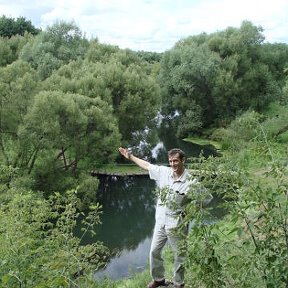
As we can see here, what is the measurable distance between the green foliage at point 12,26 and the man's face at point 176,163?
56.2m

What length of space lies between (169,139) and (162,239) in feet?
102

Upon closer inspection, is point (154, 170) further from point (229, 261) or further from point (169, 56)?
point (169, 56)

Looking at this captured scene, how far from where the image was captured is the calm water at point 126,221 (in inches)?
623

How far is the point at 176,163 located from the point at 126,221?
16493mm

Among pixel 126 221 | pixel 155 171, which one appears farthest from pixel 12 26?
pixel 155 171

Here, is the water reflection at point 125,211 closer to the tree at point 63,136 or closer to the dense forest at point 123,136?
the dense forest at point 123,136

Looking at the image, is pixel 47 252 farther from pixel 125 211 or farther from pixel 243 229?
pixel 125 211

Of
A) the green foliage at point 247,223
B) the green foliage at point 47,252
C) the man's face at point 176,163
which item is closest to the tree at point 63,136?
the green foliage at point 47,252

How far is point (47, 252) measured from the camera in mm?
5125

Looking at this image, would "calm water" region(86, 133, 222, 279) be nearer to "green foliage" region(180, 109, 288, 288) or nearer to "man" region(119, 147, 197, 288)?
"man" region(119, 147, 197, 288)

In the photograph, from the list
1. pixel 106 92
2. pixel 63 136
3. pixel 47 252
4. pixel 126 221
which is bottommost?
pixel 126 221

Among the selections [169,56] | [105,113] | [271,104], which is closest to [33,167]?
[105,113]

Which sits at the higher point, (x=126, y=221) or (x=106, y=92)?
(x=106, y=92)

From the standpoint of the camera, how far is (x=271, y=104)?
1415 inches
